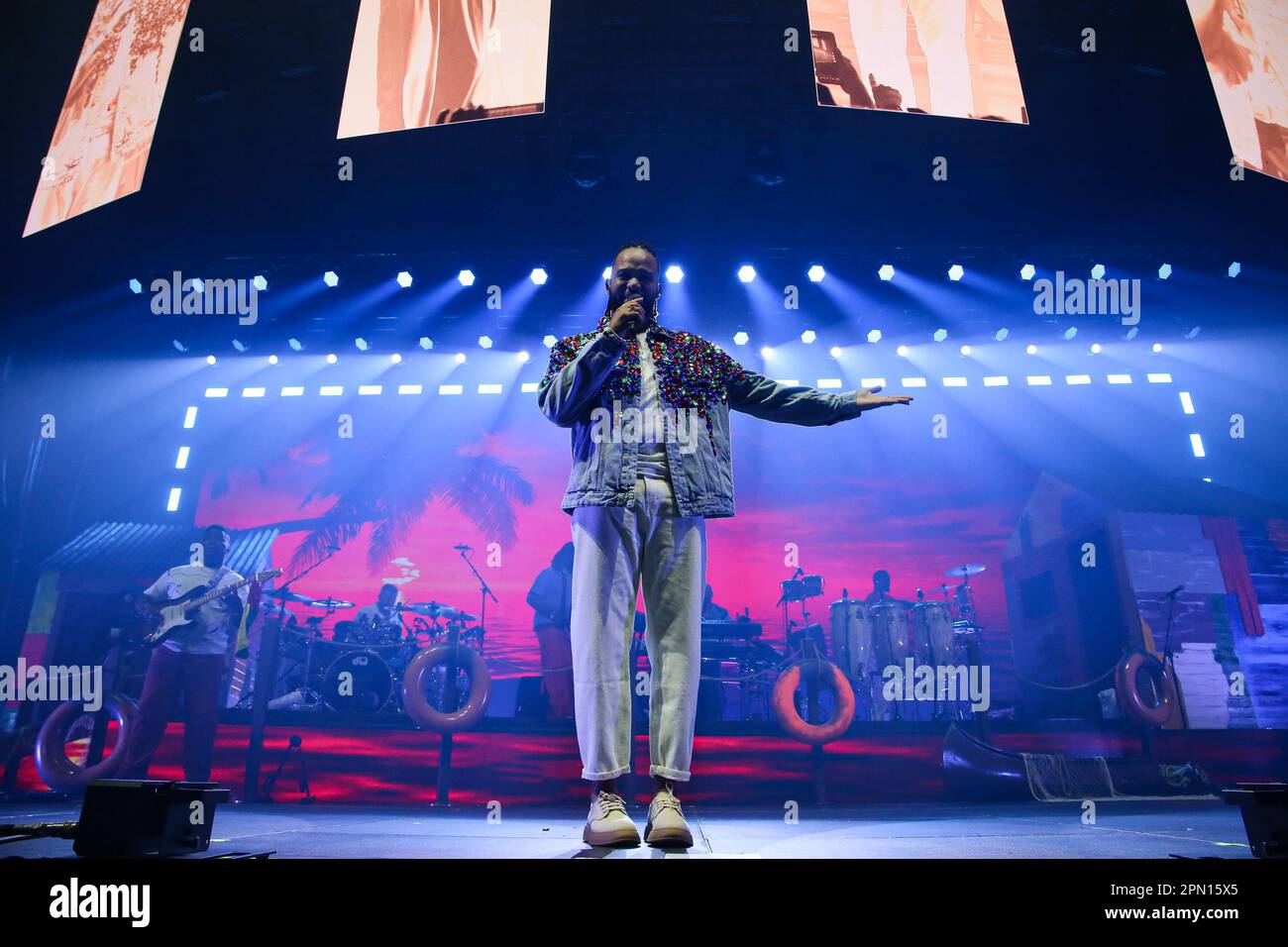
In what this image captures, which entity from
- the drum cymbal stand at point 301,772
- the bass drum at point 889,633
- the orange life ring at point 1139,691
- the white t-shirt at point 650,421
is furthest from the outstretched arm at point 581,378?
the orange life ring at point 1139,691

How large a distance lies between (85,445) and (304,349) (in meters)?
1.93

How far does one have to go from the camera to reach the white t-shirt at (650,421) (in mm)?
2084

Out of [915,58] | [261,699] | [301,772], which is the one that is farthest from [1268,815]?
[261,699]

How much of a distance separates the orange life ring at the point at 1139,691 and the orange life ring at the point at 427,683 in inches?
180

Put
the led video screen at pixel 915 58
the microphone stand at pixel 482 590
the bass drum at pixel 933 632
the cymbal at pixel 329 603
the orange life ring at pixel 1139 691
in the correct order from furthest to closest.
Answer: the microphone stand at pixel 482 590 < the cymbal at pixel 329 603 < the bass drum at pixel 933 632 < the orange life ring at pixel 1139 691 < the led video screen at pixel 915 58

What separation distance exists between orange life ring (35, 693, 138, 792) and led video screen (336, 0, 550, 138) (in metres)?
3.99

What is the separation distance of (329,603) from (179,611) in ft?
4.31

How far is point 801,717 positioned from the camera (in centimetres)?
529

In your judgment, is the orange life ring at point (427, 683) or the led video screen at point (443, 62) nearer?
the led video screen at point (443, 62)

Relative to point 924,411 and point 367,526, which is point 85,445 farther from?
point 924,411

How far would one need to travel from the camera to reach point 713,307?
6.84 metres

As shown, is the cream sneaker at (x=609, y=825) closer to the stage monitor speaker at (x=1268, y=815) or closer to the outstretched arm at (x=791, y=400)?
the outstretched arm at (x=791, y=400)

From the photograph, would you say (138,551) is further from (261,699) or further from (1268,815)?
(1268,815)
